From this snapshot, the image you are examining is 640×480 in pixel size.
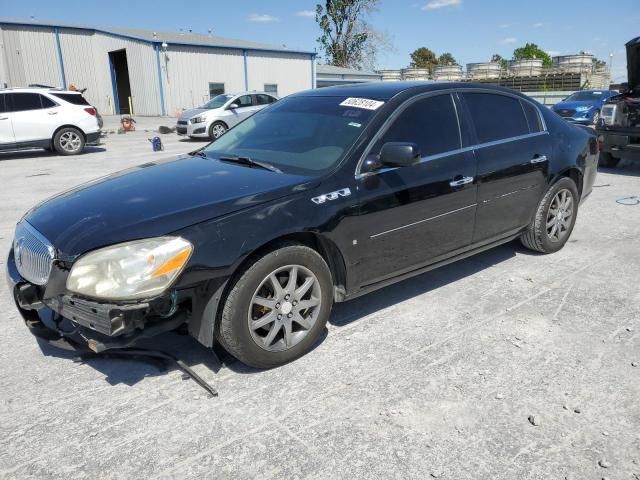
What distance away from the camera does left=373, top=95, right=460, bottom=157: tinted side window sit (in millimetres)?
3656

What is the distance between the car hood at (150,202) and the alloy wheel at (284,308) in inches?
18.7

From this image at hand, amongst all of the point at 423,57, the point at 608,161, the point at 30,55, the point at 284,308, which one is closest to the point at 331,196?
the point at 284,308

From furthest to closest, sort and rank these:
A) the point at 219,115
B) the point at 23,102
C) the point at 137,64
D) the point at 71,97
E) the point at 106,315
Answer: the point at 137,64 < the point at 219,115 < the point at 71,97 < the point at 23,102 < the point at 106,315

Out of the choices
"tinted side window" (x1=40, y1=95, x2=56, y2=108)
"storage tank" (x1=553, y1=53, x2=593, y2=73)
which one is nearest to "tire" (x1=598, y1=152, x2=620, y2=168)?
"tinted side window" (x1=40, y1=95, x2=56, y2=108)

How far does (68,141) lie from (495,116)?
12.6 m

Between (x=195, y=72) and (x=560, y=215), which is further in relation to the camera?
(x=195, y=72)

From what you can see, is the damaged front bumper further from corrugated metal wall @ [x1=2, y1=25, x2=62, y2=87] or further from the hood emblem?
corrugated metal wall @ [x1=2, y1=25, x2=62, y2=87]

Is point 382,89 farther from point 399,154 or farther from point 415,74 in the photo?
point 415,74

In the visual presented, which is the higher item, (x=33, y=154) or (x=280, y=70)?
(x=280, y=70)

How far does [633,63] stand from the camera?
8961 mm

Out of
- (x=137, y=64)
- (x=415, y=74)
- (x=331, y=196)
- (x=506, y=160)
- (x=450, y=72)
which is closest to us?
(x=331, y=196)

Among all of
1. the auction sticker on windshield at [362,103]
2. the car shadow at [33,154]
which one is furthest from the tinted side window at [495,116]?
the car shadow at [33,154]

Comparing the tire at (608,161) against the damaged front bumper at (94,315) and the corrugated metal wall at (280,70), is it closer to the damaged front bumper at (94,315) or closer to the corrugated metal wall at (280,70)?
the damaged front bumper at (94,315)

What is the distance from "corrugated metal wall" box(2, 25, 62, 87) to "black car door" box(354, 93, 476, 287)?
1148 inches
